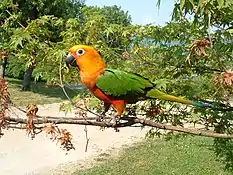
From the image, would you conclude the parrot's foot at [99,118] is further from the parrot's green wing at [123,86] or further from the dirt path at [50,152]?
the dirt path at [50,152]

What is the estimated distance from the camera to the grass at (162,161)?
236 inches

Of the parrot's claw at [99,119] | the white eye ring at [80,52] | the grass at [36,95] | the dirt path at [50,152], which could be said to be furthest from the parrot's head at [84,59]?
the grass at [36,95]

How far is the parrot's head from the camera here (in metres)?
1.69

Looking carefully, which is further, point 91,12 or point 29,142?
point 29,142

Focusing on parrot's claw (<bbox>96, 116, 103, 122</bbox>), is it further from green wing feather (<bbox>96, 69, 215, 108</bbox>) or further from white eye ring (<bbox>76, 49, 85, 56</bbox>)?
white eye ring (<bbox>76, 49, 85, 56</bbox>)

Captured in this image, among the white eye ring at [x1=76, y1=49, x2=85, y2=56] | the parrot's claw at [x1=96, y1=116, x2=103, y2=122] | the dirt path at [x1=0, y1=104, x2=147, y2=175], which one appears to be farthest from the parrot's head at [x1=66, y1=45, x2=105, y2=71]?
the dirt path at [x1=0, y1=104, x2=147, y2=175]

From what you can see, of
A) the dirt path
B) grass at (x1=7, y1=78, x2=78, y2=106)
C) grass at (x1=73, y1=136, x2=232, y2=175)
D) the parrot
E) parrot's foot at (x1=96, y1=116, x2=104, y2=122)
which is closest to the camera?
parrot's foot at (x1=96, y1=116, x2=104, y2=122)

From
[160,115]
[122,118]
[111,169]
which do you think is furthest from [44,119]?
[111,169]

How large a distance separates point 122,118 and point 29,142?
5979 millimetres

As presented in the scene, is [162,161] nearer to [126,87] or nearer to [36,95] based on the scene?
[126,87]

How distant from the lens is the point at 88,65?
168 cm

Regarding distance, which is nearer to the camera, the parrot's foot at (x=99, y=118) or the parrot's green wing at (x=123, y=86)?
the parrot's foot at (x=99, y=118)

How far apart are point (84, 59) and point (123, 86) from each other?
0.62ft

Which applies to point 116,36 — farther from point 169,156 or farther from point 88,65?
point 169,156
